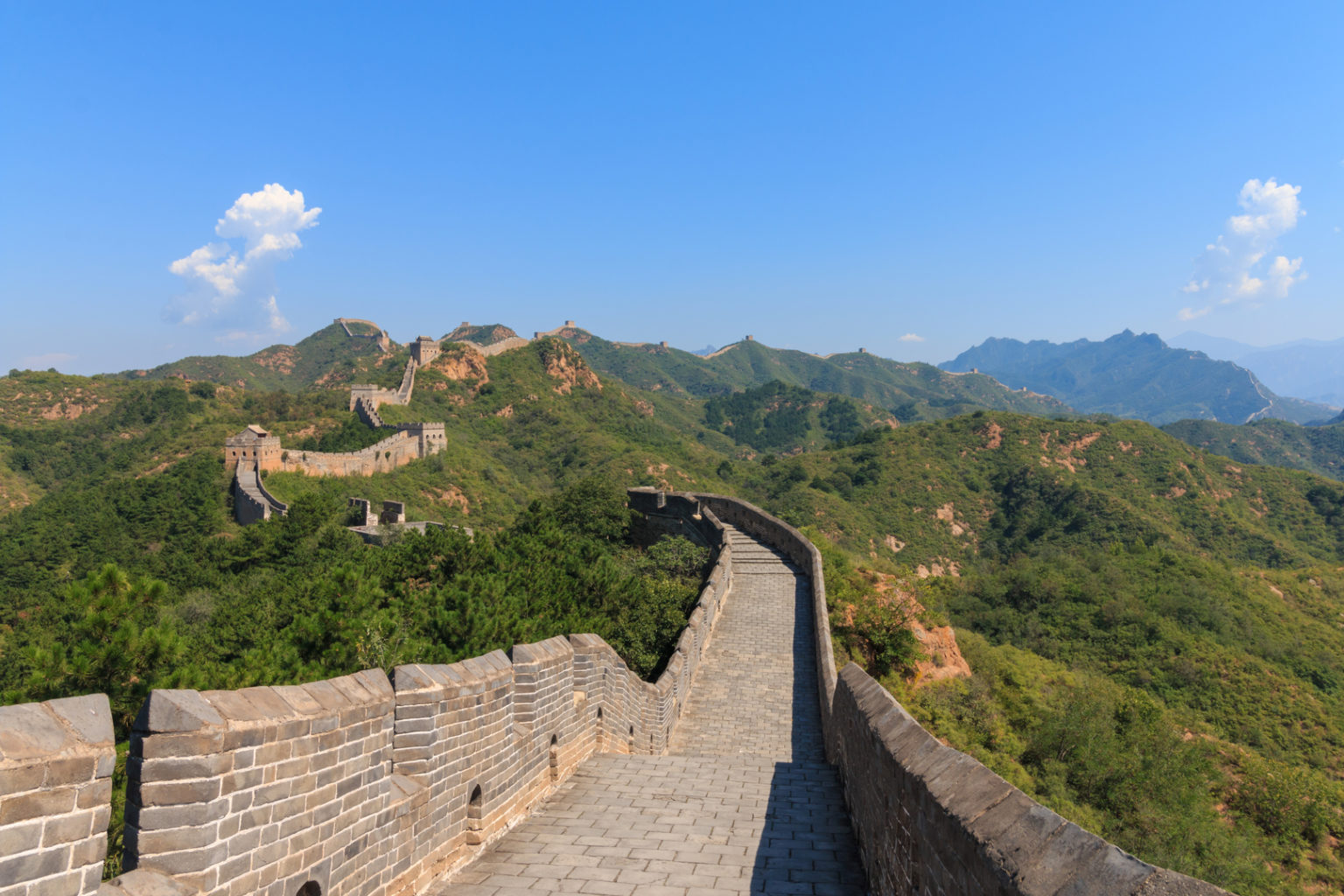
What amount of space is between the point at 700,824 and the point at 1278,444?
165870 millimetres

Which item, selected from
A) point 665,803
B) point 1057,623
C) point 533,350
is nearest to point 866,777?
point 665,803

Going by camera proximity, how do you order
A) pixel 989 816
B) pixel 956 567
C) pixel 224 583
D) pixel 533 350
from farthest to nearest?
1. pixel 533 350
2. pixel 956 567
3. pixel 224 583
4. pixel 989 816

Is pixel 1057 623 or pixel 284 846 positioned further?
pixel 1057 623

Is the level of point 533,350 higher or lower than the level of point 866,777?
higher

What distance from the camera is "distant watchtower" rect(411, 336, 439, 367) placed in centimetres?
7500

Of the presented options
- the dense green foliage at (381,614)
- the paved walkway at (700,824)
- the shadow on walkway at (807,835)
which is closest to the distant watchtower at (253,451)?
the dense green foliage at (381,614)

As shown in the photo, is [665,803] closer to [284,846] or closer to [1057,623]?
[284,846]

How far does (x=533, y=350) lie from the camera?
85875 millimetres

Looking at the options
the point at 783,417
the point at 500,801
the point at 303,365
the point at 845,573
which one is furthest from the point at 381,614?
the point at 303,365

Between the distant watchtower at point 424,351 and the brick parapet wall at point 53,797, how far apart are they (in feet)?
248

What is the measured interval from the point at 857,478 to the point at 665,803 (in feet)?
187

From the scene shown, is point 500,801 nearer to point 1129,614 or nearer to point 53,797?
point 53,797

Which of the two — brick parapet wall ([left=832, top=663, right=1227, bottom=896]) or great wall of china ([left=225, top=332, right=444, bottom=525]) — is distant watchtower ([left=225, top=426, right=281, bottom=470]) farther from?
brick parapet wall ([left=832, top=663, right=1227, bottom=896])

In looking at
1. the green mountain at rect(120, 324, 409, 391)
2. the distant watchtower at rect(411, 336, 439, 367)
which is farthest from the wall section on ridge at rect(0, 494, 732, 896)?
the green mountain at rect(120, 324, 409, 391)
